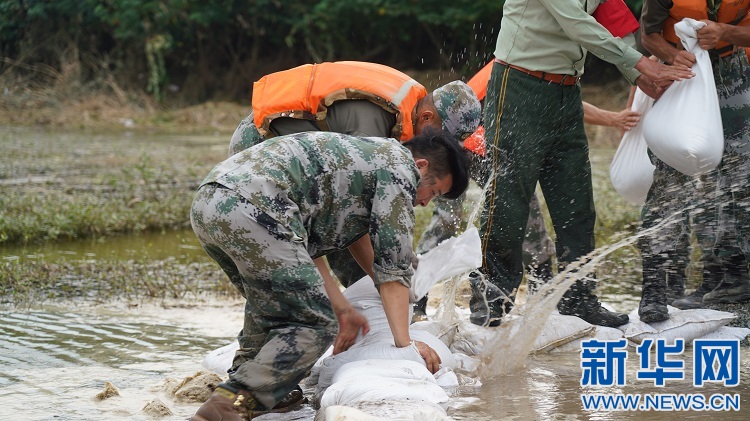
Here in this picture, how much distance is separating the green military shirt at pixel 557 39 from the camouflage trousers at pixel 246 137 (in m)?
1.24

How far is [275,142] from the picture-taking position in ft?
11.9

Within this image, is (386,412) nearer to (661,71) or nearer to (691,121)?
(691,121)

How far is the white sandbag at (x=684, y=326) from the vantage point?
4.78 m

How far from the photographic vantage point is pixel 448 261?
4324mm

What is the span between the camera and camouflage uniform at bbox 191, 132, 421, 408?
135 inches

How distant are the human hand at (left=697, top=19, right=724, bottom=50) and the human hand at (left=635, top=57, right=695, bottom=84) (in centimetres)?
14

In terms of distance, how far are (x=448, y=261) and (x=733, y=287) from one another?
5.61 ft

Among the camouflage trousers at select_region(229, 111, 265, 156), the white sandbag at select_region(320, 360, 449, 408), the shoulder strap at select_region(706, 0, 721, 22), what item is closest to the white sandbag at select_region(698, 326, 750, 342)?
the shoulder strap at select_region(706, 0, 721, 22)

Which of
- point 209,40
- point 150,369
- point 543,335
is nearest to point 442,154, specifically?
point 543,335

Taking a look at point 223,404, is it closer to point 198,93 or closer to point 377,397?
point 377,397

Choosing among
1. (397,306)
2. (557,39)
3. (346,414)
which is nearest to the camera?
(346,414)

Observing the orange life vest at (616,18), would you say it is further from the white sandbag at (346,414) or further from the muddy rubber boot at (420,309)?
the white sandbag at (346,414)

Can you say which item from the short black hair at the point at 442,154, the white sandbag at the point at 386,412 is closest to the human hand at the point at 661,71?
the short black hair at the point at 442,154

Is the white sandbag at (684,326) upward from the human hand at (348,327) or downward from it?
downward
